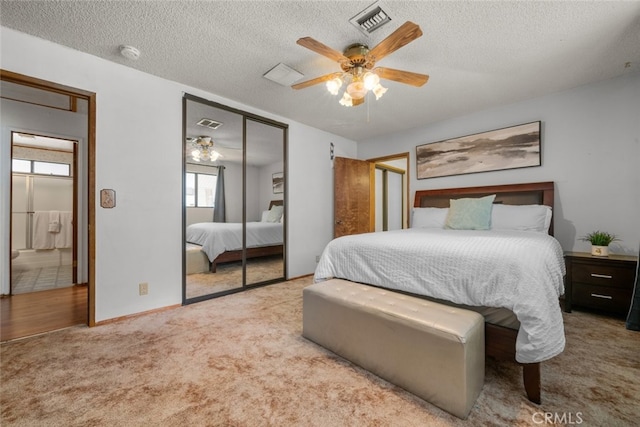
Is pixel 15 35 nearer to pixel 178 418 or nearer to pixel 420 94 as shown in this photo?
pixel 178 418

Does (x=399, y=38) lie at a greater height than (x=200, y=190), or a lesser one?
greater

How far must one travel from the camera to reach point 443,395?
4.38ft

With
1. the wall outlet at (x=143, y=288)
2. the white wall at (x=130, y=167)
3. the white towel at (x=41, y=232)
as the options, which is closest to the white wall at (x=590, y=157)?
the white wall at (x=130, y=167)

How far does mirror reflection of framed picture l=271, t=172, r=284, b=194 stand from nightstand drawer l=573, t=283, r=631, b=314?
3.68 m

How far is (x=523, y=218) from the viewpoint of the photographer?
2.94 m

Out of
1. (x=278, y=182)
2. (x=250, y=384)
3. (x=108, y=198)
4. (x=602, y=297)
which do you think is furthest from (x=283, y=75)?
(x=602, y=297)

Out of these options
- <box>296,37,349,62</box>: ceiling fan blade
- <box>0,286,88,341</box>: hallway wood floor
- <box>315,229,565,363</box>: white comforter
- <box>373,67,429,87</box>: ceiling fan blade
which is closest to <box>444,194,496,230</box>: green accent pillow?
<box>315,229,565,363</box>: white comforter

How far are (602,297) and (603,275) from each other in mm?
214

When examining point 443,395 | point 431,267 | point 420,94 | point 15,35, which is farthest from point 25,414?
point 420,94

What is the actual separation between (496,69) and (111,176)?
3.98 m

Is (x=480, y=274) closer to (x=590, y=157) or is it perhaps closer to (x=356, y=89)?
(x=356, y=89)

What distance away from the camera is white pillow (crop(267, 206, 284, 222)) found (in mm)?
3963

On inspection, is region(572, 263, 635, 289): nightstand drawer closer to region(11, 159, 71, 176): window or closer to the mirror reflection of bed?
the mirror reflection of bed

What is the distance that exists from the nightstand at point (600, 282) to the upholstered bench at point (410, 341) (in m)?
2.01
